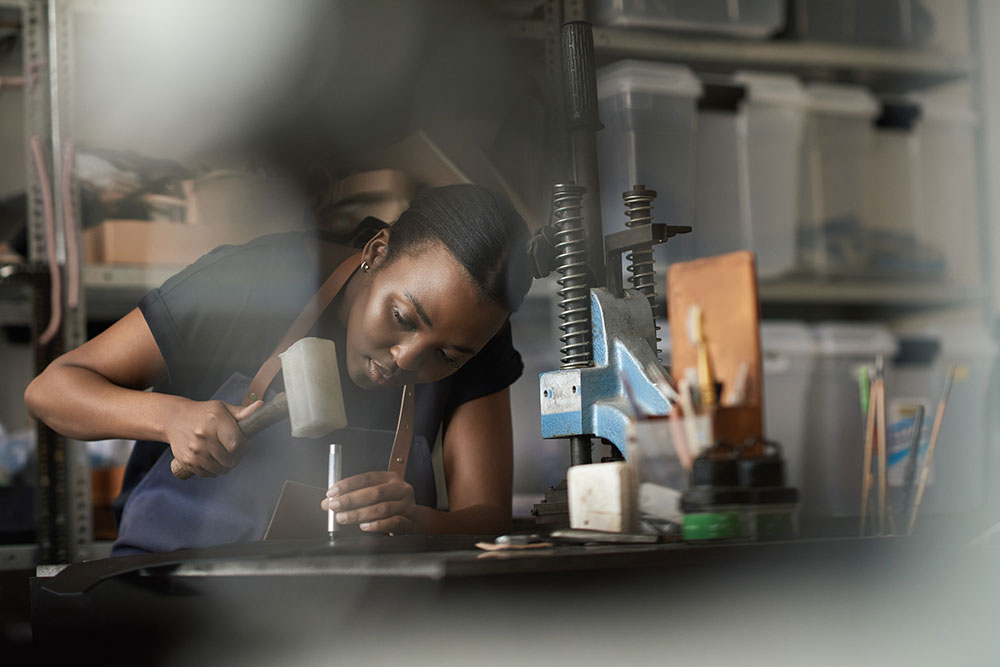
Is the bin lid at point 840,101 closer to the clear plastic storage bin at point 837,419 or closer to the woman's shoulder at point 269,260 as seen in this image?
the clear plastic storage bin at point 837,419

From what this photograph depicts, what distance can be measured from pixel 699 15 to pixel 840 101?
1.06ft

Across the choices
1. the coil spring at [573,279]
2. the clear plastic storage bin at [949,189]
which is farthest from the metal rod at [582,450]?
the clear plastic storage bin at [949,189]

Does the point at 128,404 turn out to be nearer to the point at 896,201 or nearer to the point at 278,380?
the point at 278,380

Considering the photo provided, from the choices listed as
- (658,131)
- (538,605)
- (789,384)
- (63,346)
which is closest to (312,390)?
(538,605)

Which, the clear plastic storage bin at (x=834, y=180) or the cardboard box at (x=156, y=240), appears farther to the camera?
the clear plastic storage bin at (x=834, y=180)

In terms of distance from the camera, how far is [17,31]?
58.4 inches

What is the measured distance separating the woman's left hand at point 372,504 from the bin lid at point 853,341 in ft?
3.61

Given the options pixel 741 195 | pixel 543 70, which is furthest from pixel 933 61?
pixel 543 70

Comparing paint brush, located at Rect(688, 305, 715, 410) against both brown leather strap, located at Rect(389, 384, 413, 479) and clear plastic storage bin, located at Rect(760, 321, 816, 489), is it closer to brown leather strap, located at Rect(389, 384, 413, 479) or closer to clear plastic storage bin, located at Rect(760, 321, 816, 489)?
brown leather strap, located at Rect(389, 384, 413, 479)

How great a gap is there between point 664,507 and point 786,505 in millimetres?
72

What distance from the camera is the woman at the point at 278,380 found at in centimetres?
96

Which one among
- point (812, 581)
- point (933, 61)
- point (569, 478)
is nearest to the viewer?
point (812, 581)

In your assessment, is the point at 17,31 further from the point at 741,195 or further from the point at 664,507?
the point at 664,507

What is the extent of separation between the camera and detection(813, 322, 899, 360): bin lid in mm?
1807
